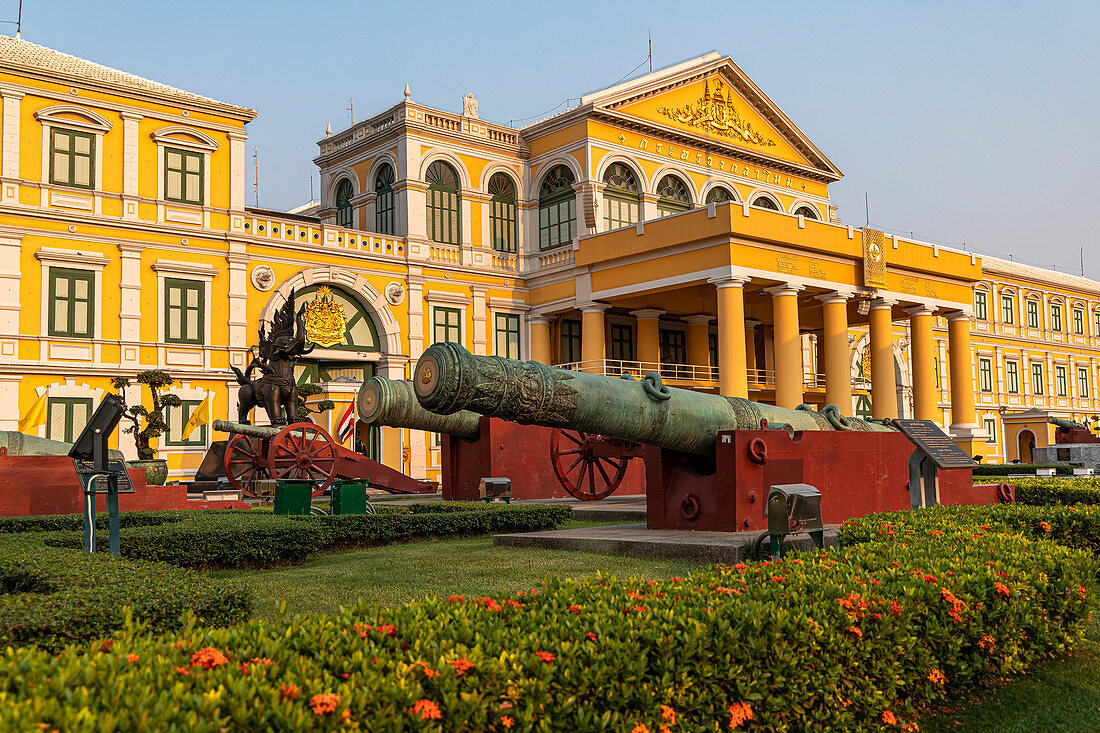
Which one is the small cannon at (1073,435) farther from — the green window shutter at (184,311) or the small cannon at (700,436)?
the green window shutter at (184,311)

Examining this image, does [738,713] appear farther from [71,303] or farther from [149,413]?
[71,303]

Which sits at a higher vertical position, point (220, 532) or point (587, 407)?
point (587, 407)

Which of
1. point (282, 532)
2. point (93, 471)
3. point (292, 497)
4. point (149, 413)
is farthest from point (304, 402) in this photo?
point (93, 471)

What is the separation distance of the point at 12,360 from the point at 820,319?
27.5m

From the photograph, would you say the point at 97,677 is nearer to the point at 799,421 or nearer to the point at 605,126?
the point at 799,421

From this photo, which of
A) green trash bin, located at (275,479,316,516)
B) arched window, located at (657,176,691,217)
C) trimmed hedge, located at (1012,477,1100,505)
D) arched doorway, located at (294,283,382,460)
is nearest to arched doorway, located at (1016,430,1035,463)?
arched window, located at (657,176,691,217)

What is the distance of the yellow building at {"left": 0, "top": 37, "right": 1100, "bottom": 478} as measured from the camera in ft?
81.6

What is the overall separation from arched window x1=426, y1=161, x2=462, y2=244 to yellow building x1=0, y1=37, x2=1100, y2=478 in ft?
0.23

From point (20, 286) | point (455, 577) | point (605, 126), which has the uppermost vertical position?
point (605, 126)

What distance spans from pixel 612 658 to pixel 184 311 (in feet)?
83.0

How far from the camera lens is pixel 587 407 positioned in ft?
26.7

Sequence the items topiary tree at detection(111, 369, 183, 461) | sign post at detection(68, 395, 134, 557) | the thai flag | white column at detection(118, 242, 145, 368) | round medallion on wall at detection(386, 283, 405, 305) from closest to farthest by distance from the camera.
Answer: sign post at detection(68, 395, 134, 557) → the thai flag → topiary tree at detection(111, 369, 183, 461) → white column at detection(118, 242, 145, 368) → round medallion on wall at detection(386, 283, 405, 305)

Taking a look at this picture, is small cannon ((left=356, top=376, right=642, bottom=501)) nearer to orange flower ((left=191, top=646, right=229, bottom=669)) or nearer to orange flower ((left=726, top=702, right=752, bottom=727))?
orange flower ((left=726, top=702, right=752, bottom=727))

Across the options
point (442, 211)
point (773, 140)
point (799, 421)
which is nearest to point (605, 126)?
point (442, 211)
